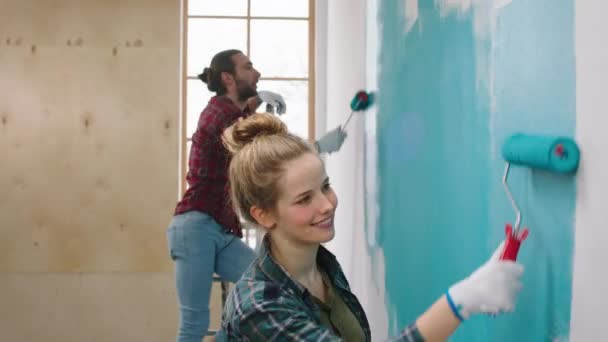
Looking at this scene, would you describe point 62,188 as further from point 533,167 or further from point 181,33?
point 533,167

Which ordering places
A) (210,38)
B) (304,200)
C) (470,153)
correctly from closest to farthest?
(304,200) < (470,153) < (210,38)

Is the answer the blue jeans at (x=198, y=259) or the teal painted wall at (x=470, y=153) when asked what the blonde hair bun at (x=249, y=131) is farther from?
the blue jeans at (x=198, y=259)

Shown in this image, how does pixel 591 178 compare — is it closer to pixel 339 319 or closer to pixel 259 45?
pixel 339 319

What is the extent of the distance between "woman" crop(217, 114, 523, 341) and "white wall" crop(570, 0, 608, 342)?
96 millimetres

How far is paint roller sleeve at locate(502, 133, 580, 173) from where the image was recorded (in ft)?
2.77

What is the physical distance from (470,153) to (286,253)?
39cm

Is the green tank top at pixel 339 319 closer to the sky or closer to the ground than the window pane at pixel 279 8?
closer to the ground

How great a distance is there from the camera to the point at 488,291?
2.78 ft

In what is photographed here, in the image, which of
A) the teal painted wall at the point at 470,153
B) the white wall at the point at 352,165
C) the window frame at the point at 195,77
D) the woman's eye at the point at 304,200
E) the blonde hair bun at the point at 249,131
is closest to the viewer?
the teal painted wall at the point at 470,153

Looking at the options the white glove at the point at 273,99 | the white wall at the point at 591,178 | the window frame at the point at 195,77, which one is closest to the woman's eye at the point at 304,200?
the white wall at the point at 591,178

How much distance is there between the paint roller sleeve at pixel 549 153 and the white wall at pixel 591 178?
13 mm

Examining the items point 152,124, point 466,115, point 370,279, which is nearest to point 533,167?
point 466,115

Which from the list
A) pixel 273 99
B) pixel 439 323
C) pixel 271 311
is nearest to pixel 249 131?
pixel 271 311

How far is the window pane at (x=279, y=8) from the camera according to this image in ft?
12.6
